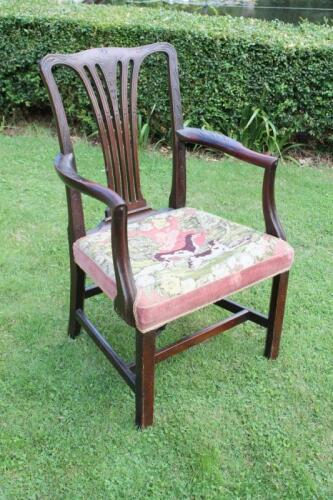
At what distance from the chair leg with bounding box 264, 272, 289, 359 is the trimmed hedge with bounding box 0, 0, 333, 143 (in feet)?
6.86

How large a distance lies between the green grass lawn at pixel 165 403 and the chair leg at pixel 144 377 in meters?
0.07

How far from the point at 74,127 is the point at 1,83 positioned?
64cm

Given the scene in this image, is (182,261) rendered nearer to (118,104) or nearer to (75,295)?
(75,295)

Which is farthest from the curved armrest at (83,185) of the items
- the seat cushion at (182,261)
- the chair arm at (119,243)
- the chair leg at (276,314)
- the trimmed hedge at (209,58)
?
the trimmed hedge at (209,58)

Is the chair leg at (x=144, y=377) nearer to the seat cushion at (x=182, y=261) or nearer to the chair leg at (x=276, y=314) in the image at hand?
the seat cushion at (x=182, y=261)

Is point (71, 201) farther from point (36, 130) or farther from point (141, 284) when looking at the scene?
point (36, 130)

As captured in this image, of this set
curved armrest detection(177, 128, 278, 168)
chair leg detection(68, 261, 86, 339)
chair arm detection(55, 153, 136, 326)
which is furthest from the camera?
chair leg detection(68, 261, 86, 339)

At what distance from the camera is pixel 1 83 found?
4.01 m

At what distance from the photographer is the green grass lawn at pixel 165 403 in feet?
5.04

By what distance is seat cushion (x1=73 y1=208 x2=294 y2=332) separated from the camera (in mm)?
1456

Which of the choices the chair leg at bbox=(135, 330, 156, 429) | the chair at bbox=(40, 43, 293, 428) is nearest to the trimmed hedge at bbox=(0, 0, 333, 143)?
the chair at bbox=(40, 43, 293, 428)

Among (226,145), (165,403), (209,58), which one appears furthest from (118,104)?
(209,58)

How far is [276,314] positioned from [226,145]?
63cm

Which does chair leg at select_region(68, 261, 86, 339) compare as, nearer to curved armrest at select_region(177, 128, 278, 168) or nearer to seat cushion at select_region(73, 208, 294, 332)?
seat cushion at select_region(73, 208, 294, 332)
